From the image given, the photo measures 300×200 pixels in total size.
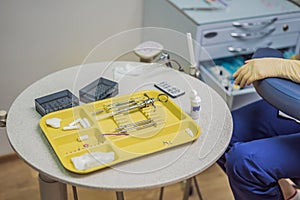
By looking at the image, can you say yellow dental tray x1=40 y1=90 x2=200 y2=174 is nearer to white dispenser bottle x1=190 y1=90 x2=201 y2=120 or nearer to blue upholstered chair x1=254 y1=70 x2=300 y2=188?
white dispenser bottle x1=190 y1=90 x2=201 y2=120

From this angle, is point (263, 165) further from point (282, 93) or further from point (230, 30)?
point (230, 30)

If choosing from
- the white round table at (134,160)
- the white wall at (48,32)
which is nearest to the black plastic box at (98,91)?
the white round table at (134,160)

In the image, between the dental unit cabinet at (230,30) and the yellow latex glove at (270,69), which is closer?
the yellow latex glove at (270,69)

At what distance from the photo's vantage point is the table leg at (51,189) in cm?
140

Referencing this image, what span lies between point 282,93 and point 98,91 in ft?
2.03

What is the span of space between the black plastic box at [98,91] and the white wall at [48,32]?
63 centimetres

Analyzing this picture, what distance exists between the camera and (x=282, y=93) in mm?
1348

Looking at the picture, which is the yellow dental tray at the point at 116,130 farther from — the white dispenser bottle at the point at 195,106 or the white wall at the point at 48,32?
the white wall at the point at 48,32

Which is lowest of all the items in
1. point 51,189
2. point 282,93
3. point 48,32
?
point 51,189

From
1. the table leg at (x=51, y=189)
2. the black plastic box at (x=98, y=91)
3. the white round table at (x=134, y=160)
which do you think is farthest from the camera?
the black plastic box at (x=98, y=91)

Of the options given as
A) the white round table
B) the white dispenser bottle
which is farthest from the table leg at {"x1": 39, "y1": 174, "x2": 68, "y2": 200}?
the white dispenser bottle

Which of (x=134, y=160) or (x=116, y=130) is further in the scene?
(x=116, y=130)

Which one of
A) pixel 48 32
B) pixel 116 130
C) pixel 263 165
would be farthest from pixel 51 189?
pixel 48 32

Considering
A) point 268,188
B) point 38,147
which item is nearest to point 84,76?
point 38,147
